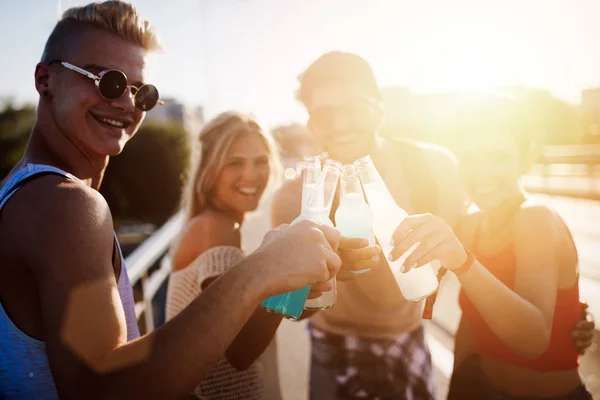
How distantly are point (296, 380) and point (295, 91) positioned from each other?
2.95 meters

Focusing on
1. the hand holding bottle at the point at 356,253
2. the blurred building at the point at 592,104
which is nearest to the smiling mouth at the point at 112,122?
the hand holding bottle at the point at 356,253

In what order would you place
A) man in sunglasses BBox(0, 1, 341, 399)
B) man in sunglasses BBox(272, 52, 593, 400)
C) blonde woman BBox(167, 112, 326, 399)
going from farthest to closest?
man in sunglasses BBox(272, 52, 593, 400) → blonde woman BBox(167, 112, 326, 399) → man in sunglasses BBox(0, 1, 341, 399)

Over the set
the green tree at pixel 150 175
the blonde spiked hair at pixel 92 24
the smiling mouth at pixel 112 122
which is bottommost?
the green tree at pixel 150 175

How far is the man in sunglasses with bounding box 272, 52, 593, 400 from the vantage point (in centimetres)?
252

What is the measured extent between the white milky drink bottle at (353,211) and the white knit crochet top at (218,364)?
942 millimetres

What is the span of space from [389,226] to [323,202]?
28 cm

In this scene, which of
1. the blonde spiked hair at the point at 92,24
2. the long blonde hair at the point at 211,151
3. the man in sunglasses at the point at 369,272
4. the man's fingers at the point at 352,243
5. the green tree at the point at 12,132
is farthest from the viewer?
the green tree at the point at 12,132

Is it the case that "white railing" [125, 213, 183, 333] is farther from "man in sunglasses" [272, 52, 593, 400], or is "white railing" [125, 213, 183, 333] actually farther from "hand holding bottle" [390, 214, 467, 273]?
"hand holding bottle" [390, 214, 467, 273]

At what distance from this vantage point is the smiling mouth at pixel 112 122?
5.72 feet

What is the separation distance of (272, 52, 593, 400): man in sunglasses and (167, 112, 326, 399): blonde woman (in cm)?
40

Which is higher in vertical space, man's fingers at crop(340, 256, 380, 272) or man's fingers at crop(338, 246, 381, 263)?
man's fingers at crop(338, 246, 381, 263)

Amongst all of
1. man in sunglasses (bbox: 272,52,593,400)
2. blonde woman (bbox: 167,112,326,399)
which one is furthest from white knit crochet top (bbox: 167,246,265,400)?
man in sunglasses (bbox: 272,52,593,400)

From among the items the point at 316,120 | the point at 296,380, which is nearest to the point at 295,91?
the point at 316,120

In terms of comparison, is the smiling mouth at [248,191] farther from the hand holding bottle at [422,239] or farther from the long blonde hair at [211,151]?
the hand holding bottle at [422,239]
